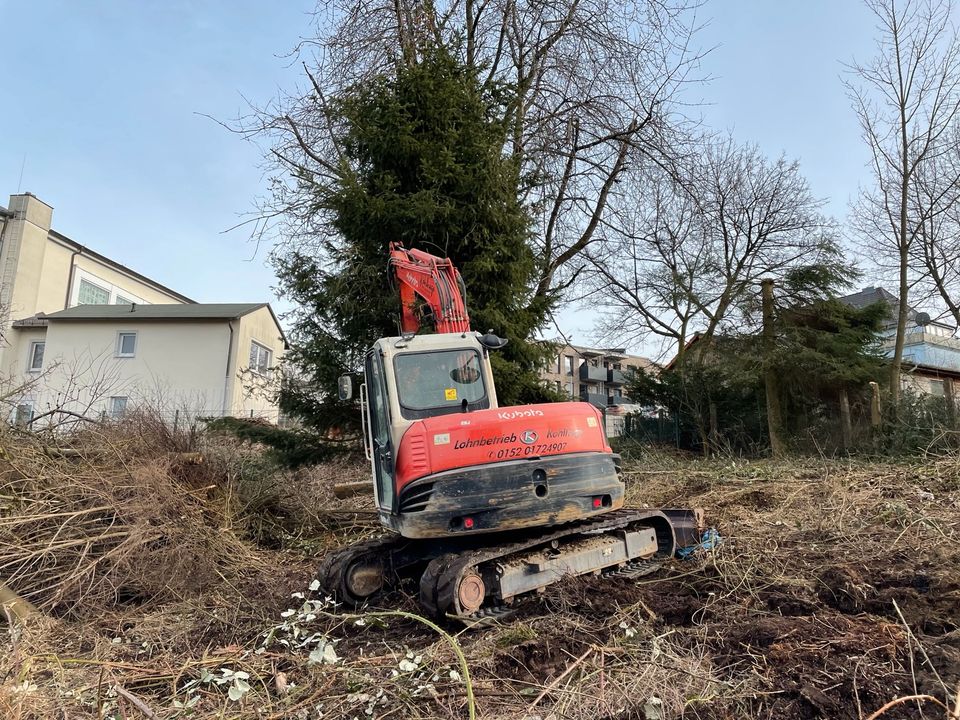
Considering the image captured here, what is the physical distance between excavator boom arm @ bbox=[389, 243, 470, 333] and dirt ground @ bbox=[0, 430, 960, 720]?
3.01 m

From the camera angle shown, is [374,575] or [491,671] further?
[374,575]

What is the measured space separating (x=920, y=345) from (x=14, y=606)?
108 feet

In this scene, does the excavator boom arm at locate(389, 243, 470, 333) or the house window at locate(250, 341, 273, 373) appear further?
the house window at locate(250, 341, 273, 373)

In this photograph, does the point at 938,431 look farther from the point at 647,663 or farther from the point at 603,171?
the point at 647,663

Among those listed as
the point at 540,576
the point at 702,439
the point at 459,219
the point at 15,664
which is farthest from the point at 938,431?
the point at 15,664

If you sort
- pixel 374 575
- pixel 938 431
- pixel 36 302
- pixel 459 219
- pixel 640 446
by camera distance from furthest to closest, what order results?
pixel 36 302
pixel 640 446
pixel 938 431
pixel 459 219
pixel 374 575

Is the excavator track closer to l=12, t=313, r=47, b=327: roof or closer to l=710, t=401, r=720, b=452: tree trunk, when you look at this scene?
l=710, t=401, r=720, b=452: tree trunk

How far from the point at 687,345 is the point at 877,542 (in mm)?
15501

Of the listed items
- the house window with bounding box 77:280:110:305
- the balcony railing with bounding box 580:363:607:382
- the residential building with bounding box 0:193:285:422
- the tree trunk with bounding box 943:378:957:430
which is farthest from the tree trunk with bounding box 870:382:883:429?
the balcony railing with bounding box 580:363:607:382

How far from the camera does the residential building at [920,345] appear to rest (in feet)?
56.6

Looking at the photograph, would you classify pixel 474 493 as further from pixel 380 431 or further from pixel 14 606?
pixel 14 606

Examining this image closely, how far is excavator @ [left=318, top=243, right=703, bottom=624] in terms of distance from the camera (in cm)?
545

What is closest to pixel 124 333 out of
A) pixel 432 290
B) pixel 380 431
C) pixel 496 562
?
pixel 432 290

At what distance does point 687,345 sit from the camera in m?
22.1
